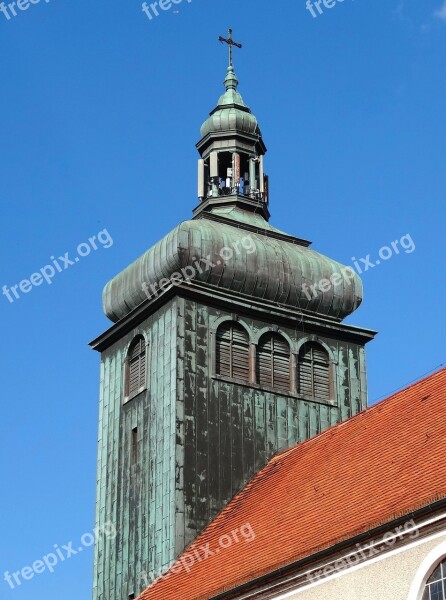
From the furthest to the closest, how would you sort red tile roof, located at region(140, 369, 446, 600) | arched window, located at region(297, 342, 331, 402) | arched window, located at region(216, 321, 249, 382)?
arched window, located at region(297, 342, 331, 402), arched window, located at region(216, 321, 249, 382), red tile roof, located at region(140, 369, 446, 600)

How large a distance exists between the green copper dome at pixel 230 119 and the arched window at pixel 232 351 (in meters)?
6.32

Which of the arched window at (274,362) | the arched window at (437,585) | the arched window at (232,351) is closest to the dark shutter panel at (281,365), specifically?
the arched window at (274,362)

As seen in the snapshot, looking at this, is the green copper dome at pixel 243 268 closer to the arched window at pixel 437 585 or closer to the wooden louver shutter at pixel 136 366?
the wooden louver shutter at pixel 136 366

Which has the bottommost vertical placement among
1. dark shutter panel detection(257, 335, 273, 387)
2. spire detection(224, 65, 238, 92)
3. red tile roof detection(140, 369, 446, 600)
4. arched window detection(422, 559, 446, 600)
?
arched window detection(422, 559, 446, 600)

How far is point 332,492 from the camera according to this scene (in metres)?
24.0

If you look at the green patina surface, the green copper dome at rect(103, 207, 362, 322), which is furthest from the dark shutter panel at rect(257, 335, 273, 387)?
the green copper dome at rect(103, 207, 362, 322)

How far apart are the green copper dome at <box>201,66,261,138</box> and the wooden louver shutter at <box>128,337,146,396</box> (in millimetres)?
6432

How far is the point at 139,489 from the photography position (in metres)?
29.2

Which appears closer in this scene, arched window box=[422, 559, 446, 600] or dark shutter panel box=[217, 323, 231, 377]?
arched window box=[422, 559, 446, 600]

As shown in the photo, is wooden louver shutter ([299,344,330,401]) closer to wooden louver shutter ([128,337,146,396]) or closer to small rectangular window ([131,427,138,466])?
wooden louver shutter ([128,337,146,396])

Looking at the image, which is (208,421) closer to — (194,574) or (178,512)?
(178,512)

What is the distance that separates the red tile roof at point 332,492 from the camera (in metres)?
21.8

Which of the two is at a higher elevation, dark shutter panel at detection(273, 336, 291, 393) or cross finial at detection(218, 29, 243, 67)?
cross finial at detection(218, 29, 243, 67)

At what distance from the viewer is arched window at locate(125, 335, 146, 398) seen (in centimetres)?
3053
